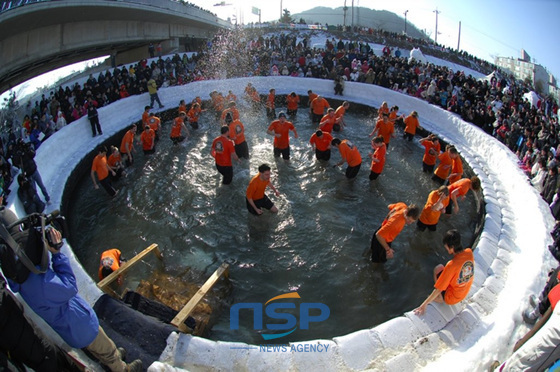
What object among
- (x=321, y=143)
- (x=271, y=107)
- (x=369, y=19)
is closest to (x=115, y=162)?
(x=321, y=143)

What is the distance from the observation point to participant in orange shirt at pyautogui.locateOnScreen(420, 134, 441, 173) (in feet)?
30.1

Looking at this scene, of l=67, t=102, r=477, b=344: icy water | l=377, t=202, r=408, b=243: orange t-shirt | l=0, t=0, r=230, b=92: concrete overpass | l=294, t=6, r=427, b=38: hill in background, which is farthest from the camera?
l=294, t=6, r=427, b=38: hill in background

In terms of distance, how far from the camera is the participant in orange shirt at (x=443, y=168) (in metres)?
8.45

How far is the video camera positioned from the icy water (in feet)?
9.68

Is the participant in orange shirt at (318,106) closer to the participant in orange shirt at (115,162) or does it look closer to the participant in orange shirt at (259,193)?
the participant in orange shirt at (259,193)

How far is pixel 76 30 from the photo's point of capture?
712 inches

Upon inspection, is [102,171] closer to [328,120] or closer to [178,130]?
[178,130]

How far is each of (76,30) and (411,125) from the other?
17.0m

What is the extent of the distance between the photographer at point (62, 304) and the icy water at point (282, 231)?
203 centimetres

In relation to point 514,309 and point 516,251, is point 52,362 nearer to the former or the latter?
point 514,309

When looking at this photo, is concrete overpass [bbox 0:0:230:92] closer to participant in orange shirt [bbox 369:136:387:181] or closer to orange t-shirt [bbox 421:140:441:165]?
participant in orange shirt [bbox 369:136:387:181]

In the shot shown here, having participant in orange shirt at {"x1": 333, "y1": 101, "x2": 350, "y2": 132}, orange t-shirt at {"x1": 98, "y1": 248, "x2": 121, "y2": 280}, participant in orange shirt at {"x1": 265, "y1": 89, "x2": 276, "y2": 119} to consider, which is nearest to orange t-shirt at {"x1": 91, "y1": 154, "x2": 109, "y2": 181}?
orange t-shirt at {"x1": 98, "y1": 248, "x2": 121, "y2": 280}

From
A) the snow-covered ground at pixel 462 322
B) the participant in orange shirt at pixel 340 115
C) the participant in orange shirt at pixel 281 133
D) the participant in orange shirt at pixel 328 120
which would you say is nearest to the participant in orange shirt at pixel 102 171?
the snow-covered ground at pixel 462 322

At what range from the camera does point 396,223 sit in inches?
219
